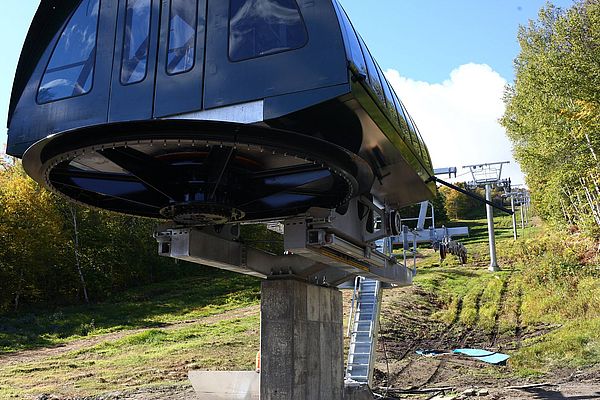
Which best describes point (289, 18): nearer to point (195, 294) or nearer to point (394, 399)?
point (394, 399)

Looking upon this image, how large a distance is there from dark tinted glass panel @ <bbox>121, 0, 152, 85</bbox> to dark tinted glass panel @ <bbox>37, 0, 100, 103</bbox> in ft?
1.44

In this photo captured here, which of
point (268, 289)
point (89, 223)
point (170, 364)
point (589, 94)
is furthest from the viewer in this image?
point (89, 223)

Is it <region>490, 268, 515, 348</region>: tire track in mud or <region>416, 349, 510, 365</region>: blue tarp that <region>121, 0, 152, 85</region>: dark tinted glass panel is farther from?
<region>490, 268, 515, 348</region>: tire track in mud

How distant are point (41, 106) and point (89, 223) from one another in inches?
1383

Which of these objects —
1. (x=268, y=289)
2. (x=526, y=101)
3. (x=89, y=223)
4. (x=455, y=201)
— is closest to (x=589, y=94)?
(x=526, y=101)

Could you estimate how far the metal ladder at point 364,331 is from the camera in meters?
13.4

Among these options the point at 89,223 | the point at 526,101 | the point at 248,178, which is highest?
the point at 526,101

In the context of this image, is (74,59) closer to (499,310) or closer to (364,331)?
(364,331)

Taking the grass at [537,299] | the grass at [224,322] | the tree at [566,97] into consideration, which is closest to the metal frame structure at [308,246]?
the grass at [224,322]

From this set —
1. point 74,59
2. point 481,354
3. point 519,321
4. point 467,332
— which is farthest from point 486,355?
point 74,59

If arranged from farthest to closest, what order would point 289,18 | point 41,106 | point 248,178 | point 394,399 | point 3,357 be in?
point 3,357
point 394,399
point 248,178
point 41,106
point 289,18

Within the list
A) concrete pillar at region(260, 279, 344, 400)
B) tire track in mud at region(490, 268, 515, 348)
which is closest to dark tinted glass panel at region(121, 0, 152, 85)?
concrete pillar at region(260, 279, 344, 400)

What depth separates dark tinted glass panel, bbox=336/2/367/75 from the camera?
565cm

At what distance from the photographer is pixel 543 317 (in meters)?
23.7
